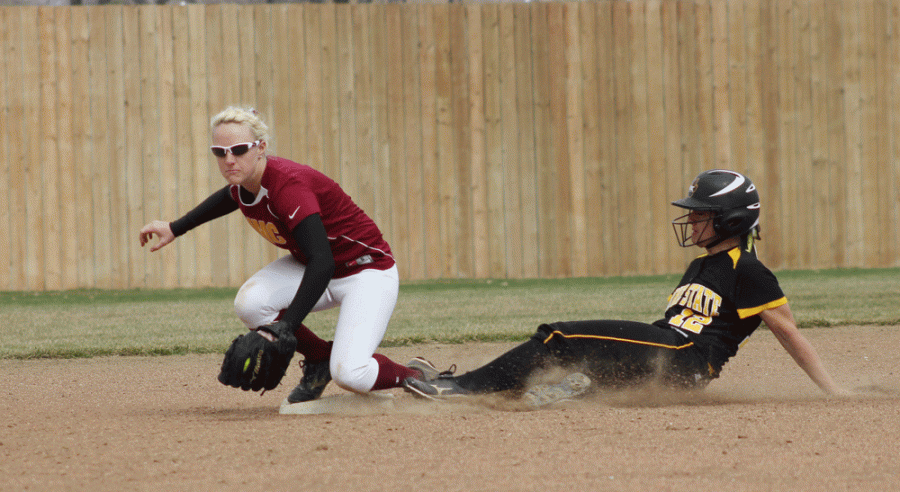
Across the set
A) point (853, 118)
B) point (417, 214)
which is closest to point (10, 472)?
point (417, 214)

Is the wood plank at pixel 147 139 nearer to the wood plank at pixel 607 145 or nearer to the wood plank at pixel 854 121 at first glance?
the wood plank at pixel 607 145

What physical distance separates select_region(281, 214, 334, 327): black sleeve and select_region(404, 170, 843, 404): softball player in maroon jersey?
2.17 feet

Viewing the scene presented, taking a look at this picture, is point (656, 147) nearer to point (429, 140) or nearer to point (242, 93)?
point (429, 140)

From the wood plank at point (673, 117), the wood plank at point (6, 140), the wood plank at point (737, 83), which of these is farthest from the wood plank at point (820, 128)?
the wood plank at point (6, 140)

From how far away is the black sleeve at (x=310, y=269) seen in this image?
11.5ft

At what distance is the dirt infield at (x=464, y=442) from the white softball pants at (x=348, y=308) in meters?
0.22

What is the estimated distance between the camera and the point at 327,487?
8.62 ft

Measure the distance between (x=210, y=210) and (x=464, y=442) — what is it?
5.98ft

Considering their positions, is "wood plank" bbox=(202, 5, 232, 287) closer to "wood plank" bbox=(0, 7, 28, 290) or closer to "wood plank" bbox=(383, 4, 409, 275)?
"wood plank" bbox=(383, 4, 409, 275)

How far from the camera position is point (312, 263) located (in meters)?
3.50

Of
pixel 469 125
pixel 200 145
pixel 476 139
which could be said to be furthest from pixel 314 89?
pixel 476 139

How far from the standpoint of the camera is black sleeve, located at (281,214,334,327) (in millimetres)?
3494

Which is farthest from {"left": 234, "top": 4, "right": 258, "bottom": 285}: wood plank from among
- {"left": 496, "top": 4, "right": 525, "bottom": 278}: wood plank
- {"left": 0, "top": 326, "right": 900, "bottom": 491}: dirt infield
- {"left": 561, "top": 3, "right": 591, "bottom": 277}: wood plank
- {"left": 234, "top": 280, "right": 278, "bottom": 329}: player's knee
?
{"left": 234, "top": 280, "right": 278, "bottom": 329}: player's knee

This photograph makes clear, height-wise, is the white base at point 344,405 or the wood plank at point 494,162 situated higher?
the wood plank at point 494,162
